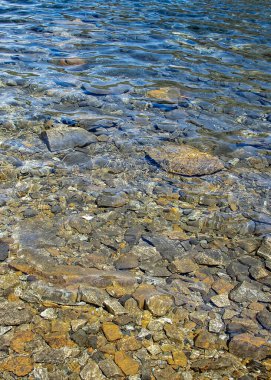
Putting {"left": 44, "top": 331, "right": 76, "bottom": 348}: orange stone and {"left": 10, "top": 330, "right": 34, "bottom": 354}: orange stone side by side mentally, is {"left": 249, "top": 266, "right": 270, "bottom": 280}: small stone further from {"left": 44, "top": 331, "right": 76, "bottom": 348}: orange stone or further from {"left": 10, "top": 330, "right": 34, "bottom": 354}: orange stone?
{"left": 10, "top": 330, "right": 34, "bottom": 354}: orange stone

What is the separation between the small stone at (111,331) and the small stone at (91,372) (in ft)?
0.78

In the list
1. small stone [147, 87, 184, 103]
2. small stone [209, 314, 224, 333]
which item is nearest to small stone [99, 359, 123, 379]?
small stone [209, 314, 224, 333]

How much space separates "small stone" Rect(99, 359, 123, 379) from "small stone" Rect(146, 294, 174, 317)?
553 mm

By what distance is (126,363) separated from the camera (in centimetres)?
312

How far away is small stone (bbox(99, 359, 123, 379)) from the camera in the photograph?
304 centimetres

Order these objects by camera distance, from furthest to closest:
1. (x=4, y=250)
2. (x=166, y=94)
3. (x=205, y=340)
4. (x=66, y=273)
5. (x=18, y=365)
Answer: (x=166, y=94) < (x=4, y=250) < (x=66, y=273) < (x=205, y=340) < (x=18, y=365)

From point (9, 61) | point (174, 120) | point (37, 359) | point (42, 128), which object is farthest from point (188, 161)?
point (9, 61)

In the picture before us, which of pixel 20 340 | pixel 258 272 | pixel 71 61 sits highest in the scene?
pixel 71 61

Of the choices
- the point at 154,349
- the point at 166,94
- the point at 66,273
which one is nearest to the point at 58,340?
the point at 154,349

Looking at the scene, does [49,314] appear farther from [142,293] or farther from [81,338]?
[142,293]

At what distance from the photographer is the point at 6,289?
3.64 meters

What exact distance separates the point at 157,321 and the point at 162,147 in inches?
121

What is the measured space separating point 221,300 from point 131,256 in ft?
2.83

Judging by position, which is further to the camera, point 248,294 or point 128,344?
point 248,294
